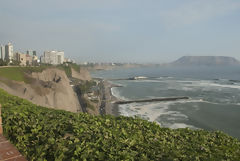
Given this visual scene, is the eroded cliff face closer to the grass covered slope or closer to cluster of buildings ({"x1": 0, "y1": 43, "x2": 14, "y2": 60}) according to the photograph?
the grass covered slope

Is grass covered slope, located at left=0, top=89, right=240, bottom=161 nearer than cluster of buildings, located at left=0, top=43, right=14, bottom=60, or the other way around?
grass covered slope, located at left=0, top=89, right=240, bottom=161

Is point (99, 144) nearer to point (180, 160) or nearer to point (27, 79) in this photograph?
point (180, 160)

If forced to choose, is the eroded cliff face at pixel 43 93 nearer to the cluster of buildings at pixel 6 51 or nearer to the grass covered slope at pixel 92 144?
the grass covered slope at pixel 92 144

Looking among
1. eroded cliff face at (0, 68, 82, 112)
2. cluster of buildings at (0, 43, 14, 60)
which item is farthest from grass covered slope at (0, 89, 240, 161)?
cluster of buildings at (0, 43, 14, 60)

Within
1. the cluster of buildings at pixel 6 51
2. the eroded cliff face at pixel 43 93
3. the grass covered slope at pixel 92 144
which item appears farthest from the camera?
the cluster of buildings at pixel 6 51

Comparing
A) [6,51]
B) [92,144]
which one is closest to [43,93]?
[92,144]

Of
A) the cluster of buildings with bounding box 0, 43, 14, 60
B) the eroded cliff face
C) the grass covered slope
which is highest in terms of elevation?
the cluster of buildings with bounding box 0, 43, 14, 60

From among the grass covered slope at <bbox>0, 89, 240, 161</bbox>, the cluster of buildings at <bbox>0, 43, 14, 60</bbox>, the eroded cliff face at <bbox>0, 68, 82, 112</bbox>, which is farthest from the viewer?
the cluster of buildings at <bbox>0, 43, 14, 60</bbox>

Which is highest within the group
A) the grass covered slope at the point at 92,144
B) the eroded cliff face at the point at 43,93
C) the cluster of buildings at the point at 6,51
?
the cluster of buildings at the point at 6,51

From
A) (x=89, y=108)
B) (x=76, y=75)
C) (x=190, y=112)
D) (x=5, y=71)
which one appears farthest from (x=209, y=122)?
(x=76, y=75)

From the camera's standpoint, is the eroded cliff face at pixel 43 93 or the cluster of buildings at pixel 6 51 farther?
the cluster of buildings at pixel 6 51

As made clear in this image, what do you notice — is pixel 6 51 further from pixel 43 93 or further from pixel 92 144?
pixel 92 144

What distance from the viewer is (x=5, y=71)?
39.9 metres

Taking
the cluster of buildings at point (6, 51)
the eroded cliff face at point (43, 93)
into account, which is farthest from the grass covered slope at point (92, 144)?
the cluster of buildings at point (6, 51)
